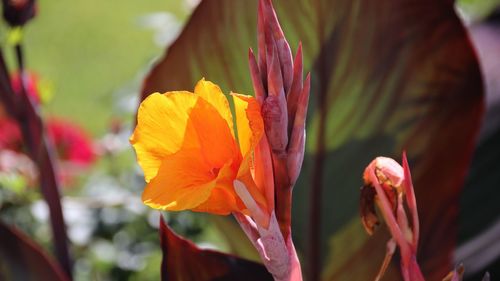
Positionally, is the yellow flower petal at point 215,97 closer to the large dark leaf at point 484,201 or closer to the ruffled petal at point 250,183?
the ruffled petal at point 250,183

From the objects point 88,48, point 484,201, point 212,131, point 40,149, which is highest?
point 212,131

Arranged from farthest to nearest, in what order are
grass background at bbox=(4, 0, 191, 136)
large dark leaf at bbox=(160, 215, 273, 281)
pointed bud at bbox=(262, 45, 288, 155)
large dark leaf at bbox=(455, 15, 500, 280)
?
grass background at bbox=(4, 0, 191, 136) → large dark leaf at bbox=(455, 15, 500, 280) → large dark leaf at bbox=(160, 215, 273, 281) → pointed bud at bbox=(262, 45, 288, 155)

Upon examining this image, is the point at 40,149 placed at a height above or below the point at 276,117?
below

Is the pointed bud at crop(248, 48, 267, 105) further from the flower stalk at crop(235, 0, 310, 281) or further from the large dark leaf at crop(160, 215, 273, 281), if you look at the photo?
the large dark leaf at crop(160, 215, 273, 281)

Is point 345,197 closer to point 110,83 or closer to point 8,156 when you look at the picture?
point 8,156

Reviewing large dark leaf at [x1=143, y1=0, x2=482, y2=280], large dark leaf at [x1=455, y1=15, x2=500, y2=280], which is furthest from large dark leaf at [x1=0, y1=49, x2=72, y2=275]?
large dark leaf at [x1=455, y1=15, x2=500, y2=280]

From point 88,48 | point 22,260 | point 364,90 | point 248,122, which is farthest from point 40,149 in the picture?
point 88,48

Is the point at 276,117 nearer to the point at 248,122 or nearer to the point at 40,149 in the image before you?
the point at 248,122
